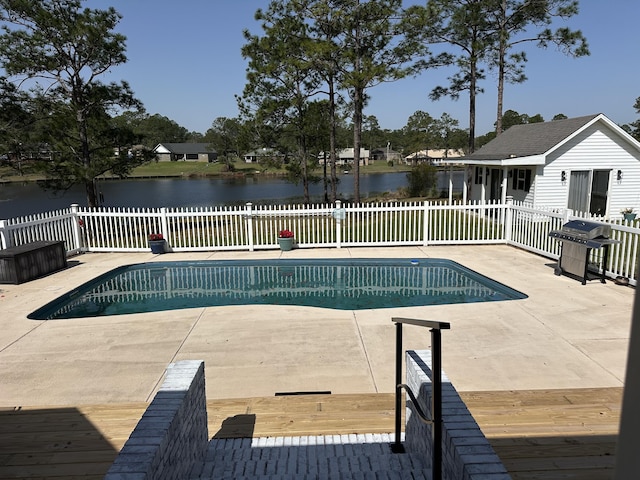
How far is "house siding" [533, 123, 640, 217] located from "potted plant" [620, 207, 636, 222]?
21cm

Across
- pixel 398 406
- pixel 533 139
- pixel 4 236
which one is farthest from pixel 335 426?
pixel 533 139

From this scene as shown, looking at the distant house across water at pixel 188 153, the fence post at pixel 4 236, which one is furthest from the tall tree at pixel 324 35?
the distant house across water at pixel 188 153

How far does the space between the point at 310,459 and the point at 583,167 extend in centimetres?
1620

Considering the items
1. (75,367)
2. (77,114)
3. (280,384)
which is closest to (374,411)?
(280,384)

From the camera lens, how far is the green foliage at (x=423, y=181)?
25.2m

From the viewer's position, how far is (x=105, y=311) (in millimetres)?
7848

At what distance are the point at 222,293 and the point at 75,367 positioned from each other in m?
4.04

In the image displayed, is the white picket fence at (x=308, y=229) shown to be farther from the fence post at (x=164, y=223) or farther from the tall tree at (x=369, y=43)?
the tall tree at (x=369, y=43)

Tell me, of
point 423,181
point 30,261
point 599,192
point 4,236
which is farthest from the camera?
point 423,181

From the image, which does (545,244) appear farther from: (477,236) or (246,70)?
(246,70)

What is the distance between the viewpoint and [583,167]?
15391mm

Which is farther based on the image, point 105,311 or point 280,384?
point 105,311

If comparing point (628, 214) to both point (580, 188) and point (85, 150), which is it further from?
point (85, 150)

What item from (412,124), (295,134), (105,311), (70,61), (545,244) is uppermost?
(412,124)
